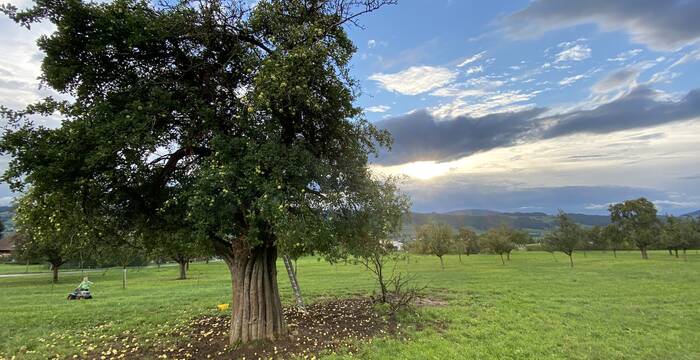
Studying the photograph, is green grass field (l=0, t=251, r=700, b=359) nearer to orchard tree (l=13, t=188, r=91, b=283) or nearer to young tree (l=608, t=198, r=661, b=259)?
orchard tree (l=13, t=188, r=91, b=283)

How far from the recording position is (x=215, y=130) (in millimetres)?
9602

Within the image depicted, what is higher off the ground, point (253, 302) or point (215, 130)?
point (215, 130)

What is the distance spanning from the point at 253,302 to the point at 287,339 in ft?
4.91

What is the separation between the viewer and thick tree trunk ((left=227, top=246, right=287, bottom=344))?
1047 centimetres

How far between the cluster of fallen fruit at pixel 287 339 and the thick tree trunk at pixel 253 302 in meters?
0.36

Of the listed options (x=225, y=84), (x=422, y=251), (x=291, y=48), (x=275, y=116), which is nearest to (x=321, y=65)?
(x=291, y=48)

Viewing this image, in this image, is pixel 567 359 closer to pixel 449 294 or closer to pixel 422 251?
pixel 449 294

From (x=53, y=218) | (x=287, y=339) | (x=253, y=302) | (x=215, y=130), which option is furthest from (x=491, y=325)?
(x=53, y=218)

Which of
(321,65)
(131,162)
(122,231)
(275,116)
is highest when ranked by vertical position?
(321,65)

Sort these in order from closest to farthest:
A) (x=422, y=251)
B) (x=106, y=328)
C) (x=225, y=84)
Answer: (x=225, y=84), (x=106, y=328), (x=422, y=251)

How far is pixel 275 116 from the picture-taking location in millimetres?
9523

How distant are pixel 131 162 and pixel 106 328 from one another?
311 inches

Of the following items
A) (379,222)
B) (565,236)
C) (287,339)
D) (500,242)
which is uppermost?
(379,222)

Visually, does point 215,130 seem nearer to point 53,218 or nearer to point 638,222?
point 53,218
